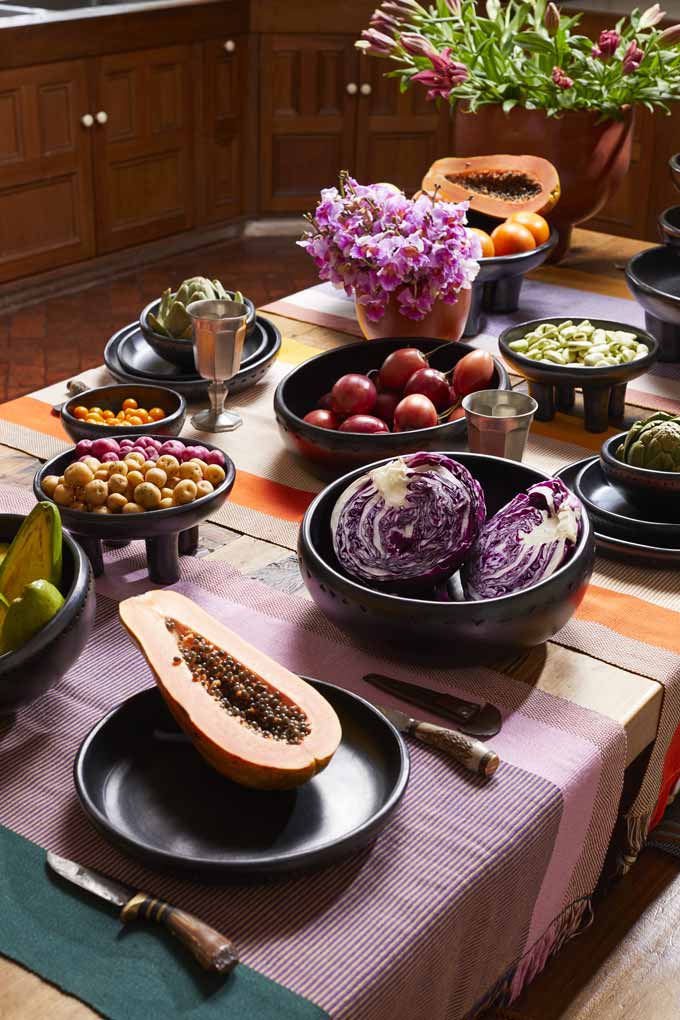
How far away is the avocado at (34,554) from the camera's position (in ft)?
3.56

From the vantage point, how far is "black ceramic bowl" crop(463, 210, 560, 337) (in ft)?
6.85

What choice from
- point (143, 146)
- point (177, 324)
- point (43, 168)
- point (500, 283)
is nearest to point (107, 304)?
point (43, 168)

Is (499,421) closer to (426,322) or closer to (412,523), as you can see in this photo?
(412,523)

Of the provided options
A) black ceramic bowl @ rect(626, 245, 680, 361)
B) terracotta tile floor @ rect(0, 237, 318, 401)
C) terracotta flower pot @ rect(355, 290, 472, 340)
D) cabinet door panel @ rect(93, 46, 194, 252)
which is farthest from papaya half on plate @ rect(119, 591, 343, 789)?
cabinet door panel @ rect(93, 46, 194, 252)

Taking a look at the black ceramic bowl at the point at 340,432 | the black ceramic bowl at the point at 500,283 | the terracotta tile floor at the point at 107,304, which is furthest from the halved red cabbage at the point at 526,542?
the terracotta tile floor at the point at 107,304

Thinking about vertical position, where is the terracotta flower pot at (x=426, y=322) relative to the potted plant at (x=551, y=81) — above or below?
below

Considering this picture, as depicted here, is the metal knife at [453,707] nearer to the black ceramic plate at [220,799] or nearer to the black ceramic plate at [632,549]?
the black ceramic plate at [220,799]

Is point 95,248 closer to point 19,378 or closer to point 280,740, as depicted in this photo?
point 19,378

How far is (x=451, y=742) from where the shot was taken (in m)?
1.04

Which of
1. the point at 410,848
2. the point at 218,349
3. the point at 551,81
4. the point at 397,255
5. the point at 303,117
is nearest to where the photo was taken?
the point at 410,848

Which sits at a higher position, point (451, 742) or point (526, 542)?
point (526, 542)

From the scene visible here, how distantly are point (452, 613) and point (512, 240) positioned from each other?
47.9 inches

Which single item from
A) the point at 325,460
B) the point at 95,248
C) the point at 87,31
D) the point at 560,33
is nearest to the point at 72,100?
the point at 87,31

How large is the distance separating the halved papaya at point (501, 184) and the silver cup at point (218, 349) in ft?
2.45
